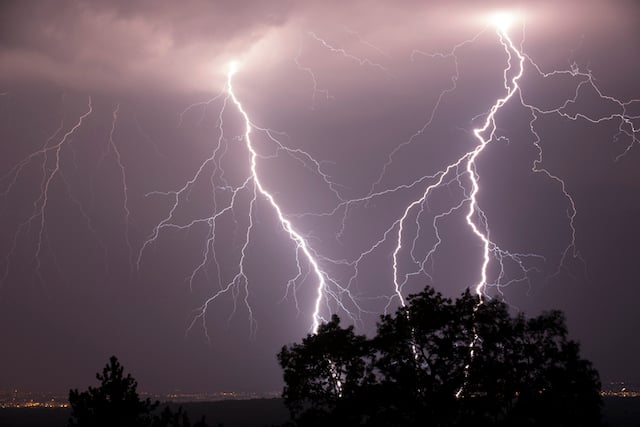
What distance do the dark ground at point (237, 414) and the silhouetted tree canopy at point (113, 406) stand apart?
73023 mm

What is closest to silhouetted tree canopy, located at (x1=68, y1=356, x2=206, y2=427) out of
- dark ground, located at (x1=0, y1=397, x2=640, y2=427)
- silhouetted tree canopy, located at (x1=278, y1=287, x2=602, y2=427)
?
silhouetted tree canopy, located at (x1=278, y1=287, x2=602, y2=427)

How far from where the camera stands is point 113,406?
1452 cm

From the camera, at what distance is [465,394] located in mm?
14477

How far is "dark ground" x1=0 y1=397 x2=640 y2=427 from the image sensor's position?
3585 inches

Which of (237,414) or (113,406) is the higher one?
(113,406)

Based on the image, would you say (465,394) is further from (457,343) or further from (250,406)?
(250,406)

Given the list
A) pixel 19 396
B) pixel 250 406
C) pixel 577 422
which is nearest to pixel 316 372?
pixel 577 422

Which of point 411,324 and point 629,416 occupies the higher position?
point 411,324

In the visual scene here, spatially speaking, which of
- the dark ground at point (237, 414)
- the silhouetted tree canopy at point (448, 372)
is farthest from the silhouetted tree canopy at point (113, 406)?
the dark ground at point (237, 414)

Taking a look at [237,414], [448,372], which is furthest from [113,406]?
[237,414]

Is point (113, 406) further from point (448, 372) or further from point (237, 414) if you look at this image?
point (237, 414)

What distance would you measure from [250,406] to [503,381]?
335 ft

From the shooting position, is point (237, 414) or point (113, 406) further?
point (237, 414)

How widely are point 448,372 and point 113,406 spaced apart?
7.63 metres
